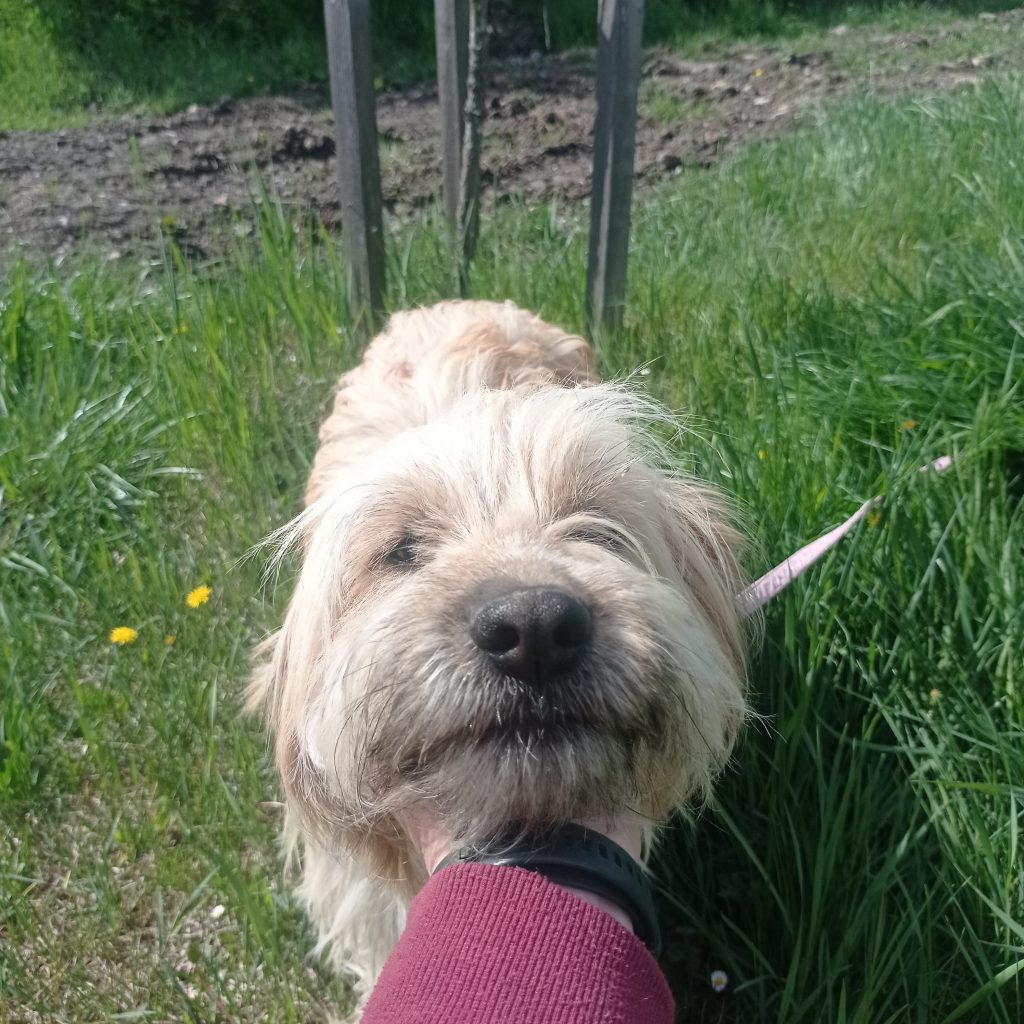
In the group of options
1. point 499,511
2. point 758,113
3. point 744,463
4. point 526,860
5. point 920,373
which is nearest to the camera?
point 526,860

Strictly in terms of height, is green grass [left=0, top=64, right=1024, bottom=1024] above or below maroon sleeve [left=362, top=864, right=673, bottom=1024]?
below

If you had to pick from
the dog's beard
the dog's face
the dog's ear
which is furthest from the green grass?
the dog's beard

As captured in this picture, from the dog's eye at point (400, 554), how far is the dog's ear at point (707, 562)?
1.65 ft

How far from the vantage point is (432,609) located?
1.48 m

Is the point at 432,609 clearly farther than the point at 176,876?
No

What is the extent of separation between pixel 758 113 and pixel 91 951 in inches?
275

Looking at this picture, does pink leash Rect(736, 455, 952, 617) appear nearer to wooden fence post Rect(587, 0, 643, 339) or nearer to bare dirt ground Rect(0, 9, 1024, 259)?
wooden fence post Rect(587, 0, 643, 339)

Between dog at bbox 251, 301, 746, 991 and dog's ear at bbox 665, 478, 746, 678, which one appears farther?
dog's ear at bbox 665, 478, 746, 678

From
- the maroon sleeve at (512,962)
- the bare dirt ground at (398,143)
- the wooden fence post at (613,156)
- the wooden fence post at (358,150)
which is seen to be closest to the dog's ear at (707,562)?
the maroon sleeve at (512,962)

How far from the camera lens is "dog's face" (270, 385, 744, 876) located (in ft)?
4.64

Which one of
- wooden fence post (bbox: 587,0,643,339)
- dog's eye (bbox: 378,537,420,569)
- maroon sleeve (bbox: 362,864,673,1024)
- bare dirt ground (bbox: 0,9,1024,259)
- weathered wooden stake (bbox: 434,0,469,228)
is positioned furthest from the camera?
bare dirt ground (bbox: 0,9,1024,259)

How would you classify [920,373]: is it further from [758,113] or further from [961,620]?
[758,113]

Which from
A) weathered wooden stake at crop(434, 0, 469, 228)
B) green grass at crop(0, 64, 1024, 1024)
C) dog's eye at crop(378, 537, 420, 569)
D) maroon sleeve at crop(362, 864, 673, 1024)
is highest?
weathered wooden stake at crop(434, 0, 469, 228)

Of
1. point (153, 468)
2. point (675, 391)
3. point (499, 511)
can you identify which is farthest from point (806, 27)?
point (499, 511)
